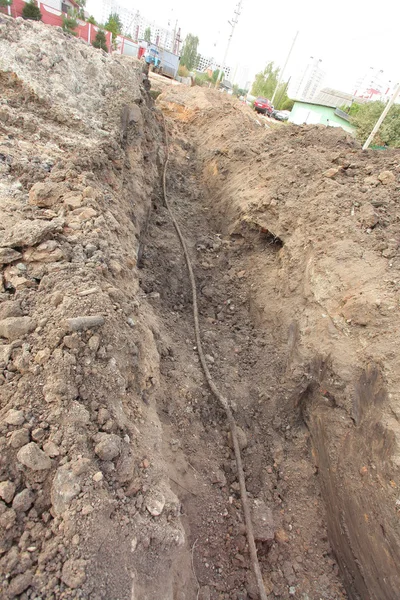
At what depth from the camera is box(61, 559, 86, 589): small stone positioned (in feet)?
5.15

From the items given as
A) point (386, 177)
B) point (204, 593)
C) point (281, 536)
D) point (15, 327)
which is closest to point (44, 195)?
point (15, 327)

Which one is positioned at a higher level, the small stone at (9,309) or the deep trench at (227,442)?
the small stone at (9,309)

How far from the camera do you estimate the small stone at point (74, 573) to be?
1569mm

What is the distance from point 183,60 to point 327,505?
6686 centimetres

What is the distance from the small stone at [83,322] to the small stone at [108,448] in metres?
0.82

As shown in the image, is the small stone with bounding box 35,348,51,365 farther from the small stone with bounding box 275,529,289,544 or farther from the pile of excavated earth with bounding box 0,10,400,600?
the small stone with bounding box 275,529,289,544

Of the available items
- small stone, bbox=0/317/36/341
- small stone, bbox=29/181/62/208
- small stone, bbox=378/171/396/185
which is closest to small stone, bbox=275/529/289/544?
small stone, bbox=0/317/36/341

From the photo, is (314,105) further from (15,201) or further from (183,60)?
(183,60)

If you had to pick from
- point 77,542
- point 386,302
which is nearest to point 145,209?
point 386,302

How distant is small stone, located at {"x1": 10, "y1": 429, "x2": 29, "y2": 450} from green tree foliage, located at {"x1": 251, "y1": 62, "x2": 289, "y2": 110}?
44430mm

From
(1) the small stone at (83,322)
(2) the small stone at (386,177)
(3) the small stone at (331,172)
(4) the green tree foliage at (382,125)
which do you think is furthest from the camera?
(4) the green tree foliage at (382,125)

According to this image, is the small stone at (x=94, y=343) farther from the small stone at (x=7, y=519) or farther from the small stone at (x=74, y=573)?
the small stone at (x=74, y=573)

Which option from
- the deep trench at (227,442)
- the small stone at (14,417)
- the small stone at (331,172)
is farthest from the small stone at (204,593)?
the small stone at (331,172)

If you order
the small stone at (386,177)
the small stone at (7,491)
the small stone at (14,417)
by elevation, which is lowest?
the small stone at (7,491)
